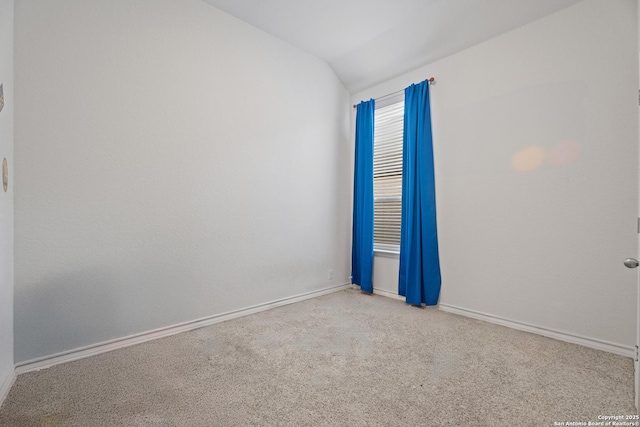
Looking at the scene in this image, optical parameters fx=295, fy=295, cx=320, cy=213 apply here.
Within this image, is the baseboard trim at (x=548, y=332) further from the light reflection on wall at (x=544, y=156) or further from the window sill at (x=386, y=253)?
the light reflection on wall at (x=544, y=156)

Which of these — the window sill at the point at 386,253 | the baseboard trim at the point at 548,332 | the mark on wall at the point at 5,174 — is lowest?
the baseboard trim at the point at 548,332

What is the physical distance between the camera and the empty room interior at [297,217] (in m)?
1.64

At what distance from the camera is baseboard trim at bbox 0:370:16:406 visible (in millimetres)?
1527

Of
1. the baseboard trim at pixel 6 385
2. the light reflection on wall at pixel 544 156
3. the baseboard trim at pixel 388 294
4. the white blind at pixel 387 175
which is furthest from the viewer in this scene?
the white blind at pixel 387 175

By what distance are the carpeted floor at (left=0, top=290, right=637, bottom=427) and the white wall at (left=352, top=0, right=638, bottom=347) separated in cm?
40

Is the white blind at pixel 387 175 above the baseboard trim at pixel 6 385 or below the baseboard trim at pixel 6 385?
above

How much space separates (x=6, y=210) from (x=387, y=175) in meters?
3.29

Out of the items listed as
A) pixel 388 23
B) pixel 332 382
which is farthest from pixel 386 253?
pixel 388 23

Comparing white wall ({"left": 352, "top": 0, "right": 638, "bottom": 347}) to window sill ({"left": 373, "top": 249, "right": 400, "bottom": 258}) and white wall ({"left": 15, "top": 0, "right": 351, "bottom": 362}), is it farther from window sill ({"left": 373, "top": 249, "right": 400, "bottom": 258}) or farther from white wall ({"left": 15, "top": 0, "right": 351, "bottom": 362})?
white wall ({"left": 15, "top": 0, "right": 351, "bottom": 362})

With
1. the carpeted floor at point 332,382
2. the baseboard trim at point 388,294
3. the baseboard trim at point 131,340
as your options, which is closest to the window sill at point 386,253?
the baseboard trim at point 388,294

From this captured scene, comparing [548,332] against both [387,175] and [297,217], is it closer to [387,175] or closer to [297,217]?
[387,175]

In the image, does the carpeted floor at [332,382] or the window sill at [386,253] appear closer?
the carpeted floor at [332,382]

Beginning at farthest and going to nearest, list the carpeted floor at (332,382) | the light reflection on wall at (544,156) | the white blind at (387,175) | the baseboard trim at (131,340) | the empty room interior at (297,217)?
the white blind at (387,175), the light reflection on wall at (544,156), the baseboard trim at (131,340), the empty room interior at (297,217), the carpeted floor at (332,382)

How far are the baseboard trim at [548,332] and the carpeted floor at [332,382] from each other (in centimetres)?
8
